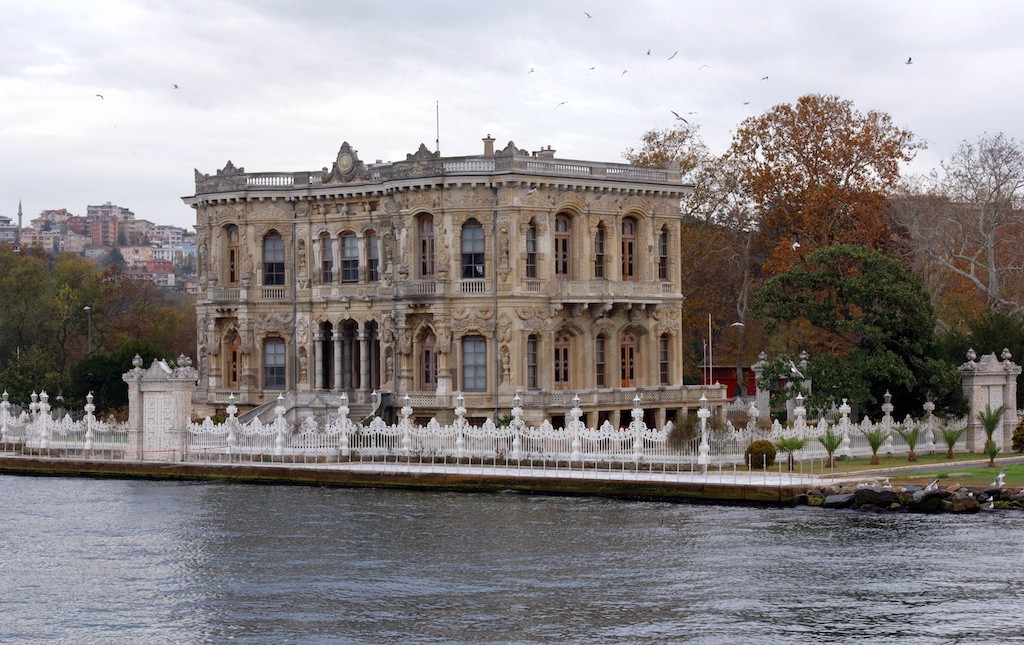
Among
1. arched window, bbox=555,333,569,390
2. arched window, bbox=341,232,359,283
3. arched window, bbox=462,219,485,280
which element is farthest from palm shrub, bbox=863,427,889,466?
arched window, bbox=341,232,359,283

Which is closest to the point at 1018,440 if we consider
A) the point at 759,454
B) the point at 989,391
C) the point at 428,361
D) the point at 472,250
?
the point at 989,391

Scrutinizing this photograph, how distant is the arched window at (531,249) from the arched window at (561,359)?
7.07 ft

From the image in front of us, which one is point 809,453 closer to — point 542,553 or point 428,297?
point 542,553

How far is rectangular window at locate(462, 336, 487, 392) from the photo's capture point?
176ft

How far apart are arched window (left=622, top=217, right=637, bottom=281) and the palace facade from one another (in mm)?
63

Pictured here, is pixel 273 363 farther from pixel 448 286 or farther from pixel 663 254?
pixel 663 254

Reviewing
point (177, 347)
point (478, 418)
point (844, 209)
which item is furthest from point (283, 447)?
point (177, 347)

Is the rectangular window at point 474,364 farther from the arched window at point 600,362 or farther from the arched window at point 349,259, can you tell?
the arched window at point 349,259

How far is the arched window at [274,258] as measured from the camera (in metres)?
58.0

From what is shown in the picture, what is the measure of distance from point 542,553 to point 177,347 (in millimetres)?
54770

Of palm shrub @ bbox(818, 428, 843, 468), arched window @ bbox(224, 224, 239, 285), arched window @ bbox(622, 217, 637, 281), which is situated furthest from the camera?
arched window @ bbox(224, 224, 239, 285)

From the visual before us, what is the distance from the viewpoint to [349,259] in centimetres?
5703

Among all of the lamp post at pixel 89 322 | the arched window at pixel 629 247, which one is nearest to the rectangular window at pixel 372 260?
the arched window at pixel 629 247

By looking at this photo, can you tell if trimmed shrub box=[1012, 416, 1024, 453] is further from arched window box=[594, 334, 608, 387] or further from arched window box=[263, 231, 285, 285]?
arched window box=[263, 231, 285, 285]
